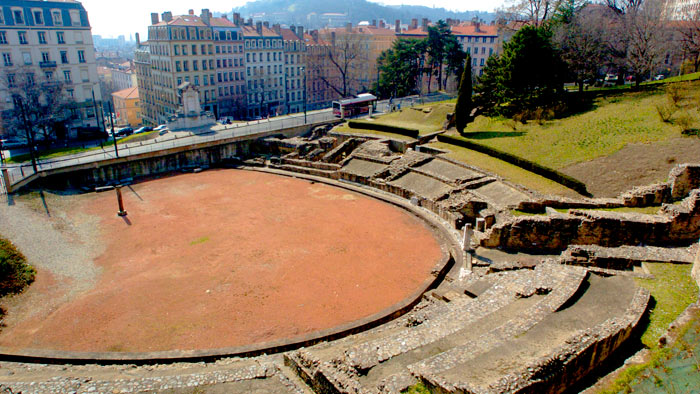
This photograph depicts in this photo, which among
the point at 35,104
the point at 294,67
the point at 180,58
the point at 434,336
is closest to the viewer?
the point at 434,336

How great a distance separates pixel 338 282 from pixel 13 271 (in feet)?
49.9

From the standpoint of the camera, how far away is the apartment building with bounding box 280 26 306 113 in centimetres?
7969

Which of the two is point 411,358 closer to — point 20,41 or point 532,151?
point 532,151

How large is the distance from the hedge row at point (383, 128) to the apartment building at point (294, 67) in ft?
125

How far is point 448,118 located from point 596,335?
32.5 meters

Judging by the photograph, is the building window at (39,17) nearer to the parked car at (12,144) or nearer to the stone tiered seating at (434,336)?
the parked car at (12,144)

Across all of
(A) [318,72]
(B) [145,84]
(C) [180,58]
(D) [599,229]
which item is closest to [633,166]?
(D) [599,229]

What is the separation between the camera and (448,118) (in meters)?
42.6

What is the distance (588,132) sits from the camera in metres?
33.3

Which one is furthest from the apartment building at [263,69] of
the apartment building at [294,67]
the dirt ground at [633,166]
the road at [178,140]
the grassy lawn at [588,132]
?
the dirt ground at [633,166]

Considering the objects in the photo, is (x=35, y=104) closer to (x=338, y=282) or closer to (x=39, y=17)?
(x=39, y=17)

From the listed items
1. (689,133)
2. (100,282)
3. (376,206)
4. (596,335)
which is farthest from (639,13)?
(100,282)

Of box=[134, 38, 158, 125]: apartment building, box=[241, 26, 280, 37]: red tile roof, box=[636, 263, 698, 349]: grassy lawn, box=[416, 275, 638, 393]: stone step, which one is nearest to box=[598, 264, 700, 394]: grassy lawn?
box=[636, 263, 698, 349]: grassy lawn

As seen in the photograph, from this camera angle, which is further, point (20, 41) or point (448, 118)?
point (20, 41)
